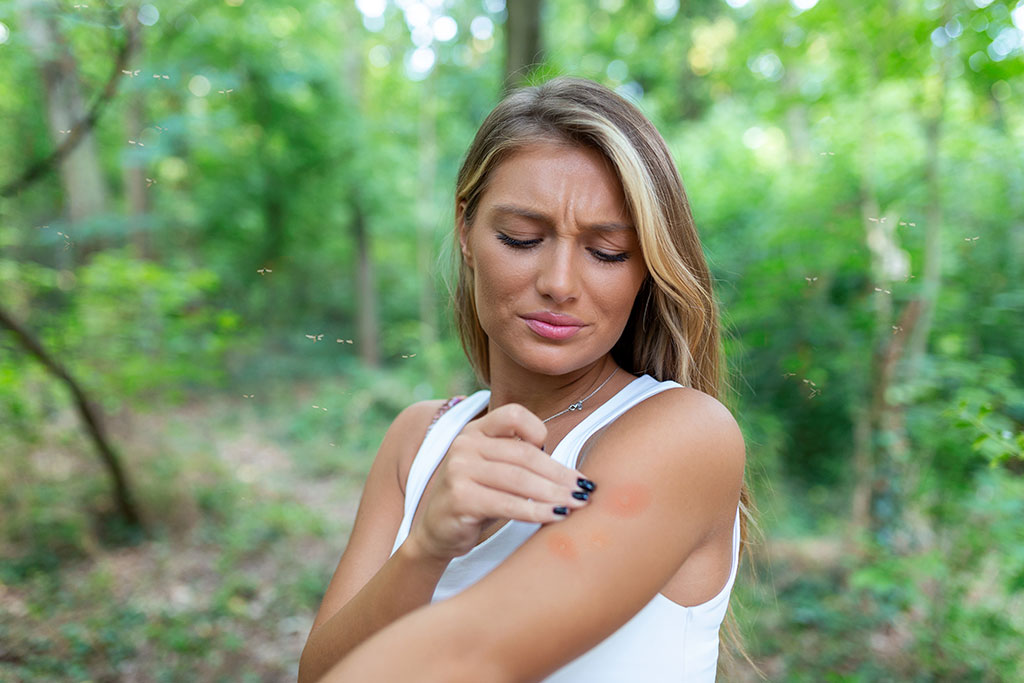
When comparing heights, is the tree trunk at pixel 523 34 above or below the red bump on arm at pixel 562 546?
above

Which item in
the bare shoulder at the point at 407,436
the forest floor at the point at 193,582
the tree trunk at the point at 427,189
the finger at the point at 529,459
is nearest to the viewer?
the finger at the point at 529,459

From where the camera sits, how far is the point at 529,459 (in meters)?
1.14

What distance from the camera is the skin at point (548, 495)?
3.40 feet

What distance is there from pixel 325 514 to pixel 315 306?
9.68 m

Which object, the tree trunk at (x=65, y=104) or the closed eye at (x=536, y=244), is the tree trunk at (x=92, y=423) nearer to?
the tree trunk at (x=65, y=104)

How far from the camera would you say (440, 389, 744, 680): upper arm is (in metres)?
1.03

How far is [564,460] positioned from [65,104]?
286 inches

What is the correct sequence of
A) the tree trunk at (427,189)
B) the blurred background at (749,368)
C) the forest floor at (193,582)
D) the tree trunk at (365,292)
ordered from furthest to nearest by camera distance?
1. the tree trunk at (365,292)
2. the tree trunk at (427,189)
3. the forest floor at (193,582)
4. the blurred background at (749,368)

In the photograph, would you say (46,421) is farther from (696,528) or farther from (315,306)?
(315,306)

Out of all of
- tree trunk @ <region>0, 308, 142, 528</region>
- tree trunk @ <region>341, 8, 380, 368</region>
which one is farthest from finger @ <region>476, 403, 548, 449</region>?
tree trunk @ <region>341, 8, 380, 368</region>

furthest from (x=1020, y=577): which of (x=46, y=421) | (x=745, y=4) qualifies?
(x=745, y=4)

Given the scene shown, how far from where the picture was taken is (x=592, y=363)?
1585 millimetres

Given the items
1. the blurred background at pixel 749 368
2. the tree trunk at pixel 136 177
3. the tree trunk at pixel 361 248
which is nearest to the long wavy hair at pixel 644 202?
the blurred background at pixel 749 368

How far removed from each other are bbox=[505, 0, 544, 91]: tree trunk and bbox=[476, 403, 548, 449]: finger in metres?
3.17
